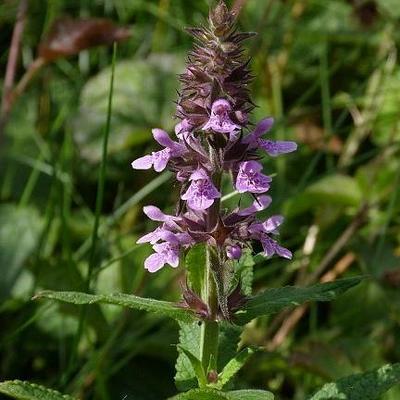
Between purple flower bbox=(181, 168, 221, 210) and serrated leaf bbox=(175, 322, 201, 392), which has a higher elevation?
purple flower bbox=(181, 168, 221, 210)

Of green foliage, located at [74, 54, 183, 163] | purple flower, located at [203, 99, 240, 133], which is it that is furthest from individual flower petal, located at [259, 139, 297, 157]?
green foliage, located at [74, 54, 183, 163]

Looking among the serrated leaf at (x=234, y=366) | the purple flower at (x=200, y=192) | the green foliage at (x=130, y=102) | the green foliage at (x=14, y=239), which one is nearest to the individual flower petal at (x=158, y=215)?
the purple flower at (x=200, y=192)

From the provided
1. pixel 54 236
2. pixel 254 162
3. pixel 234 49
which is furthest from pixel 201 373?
pixel 54 236

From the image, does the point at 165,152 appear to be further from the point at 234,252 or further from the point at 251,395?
the point at 251,395

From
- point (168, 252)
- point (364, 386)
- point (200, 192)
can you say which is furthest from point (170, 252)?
point (364, 386)

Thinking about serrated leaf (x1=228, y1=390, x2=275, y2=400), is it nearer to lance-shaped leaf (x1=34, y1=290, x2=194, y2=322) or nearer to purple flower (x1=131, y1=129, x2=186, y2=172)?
lance-shaped leaf (x1=34, y1=290, x2=194, y2=322)

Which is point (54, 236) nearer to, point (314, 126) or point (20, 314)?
point (20, 314)
